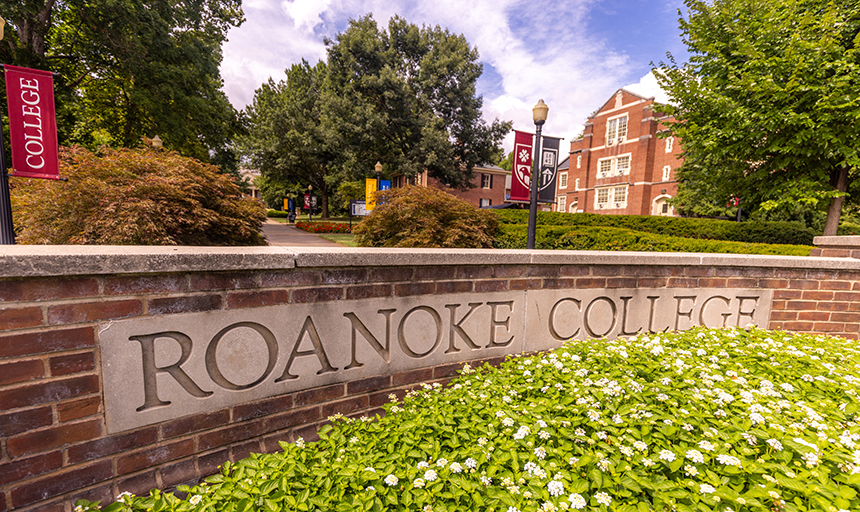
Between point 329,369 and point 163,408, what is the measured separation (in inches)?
33.7

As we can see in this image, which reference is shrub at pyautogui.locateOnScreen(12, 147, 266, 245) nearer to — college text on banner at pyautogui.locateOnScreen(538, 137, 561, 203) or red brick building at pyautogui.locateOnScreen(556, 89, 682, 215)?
college text on banner at pyautogui.locateOnScreen(538, 137, 561, 203)

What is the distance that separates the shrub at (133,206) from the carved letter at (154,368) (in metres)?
3.30

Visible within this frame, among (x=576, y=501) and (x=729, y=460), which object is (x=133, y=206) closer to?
(x=576, y=501)

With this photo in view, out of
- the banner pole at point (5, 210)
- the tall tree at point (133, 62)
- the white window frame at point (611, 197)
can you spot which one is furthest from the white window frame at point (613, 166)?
the banner pole at point (5, 210)

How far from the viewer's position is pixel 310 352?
2.23m

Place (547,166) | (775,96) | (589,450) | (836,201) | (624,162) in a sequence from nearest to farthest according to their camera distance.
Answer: (589,450) → (547,166) → (775,96) → (836,201) → (624,162)

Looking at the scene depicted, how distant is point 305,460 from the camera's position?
1.79 meters

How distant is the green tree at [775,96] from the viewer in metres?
9.52

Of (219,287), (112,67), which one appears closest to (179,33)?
(112,67)

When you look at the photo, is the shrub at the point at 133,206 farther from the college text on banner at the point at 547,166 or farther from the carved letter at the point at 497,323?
the college text on banner at the point at 547,166

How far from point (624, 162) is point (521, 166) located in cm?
3424

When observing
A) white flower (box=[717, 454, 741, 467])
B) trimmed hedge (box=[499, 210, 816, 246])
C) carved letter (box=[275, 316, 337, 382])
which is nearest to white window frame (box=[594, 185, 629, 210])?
trimmed hedge (box=[499, 210, 816, 246])

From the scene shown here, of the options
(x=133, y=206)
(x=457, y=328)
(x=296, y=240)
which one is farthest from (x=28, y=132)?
(x=296, y=240)

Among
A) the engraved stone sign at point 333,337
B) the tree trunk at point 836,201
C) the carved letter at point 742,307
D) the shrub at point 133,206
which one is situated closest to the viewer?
the engraved stone sign at point 333,337
